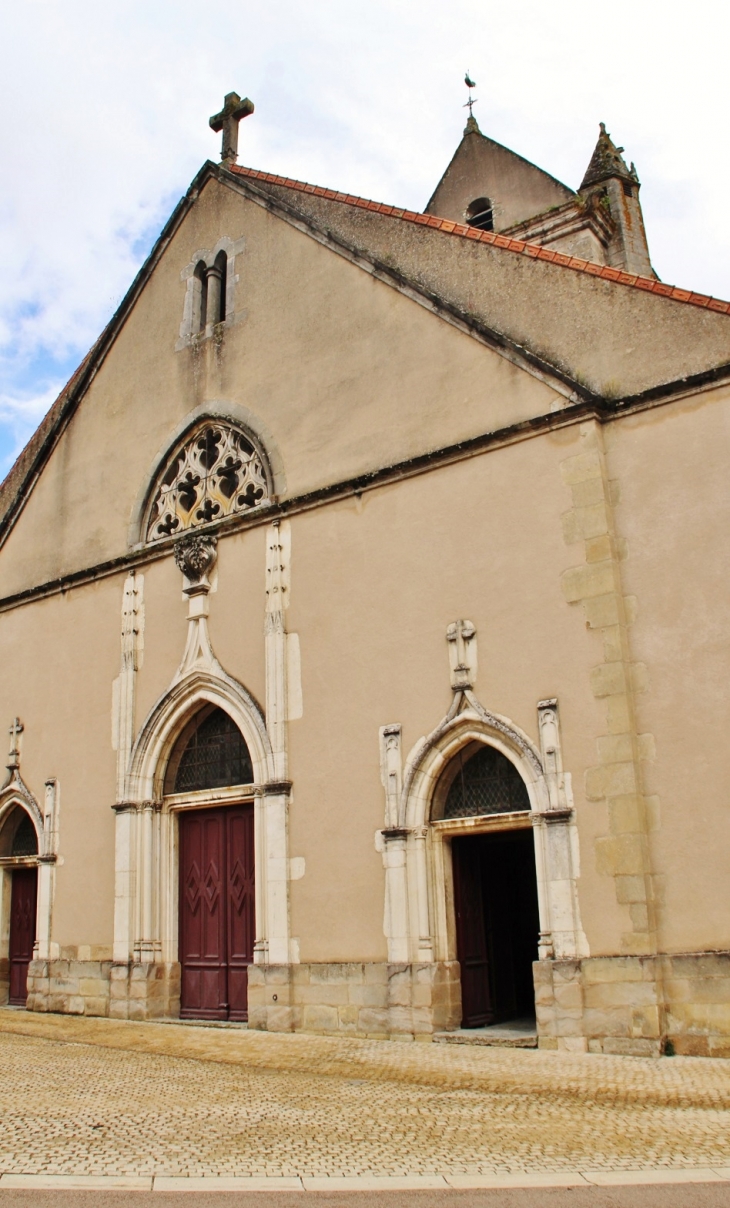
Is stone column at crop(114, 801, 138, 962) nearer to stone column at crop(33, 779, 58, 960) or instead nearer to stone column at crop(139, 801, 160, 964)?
stone column at crop(139, 801, 160, 964)

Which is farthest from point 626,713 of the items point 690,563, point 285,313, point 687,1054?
point 285,313

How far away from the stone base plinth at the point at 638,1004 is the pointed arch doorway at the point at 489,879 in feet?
4.80

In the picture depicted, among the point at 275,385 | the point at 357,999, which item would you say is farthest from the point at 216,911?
the point at 275,385

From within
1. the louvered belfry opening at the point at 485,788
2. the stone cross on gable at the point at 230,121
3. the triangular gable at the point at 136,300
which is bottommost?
the louvered belfry opening at the point at 485,788

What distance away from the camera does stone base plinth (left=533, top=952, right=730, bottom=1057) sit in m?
8.67

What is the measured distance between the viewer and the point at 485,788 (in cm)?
1055

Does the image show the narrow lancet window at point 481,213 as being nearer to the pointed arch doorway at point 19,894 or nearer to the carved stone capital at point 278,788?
the carved stone capital at point 278,788

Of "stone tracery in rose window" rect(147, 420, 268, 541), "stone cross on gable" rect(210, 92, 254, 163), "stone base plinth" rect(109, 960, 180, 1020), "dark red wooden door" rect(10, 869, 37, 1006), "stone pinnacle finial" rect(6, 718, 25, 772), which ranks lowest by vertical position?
"stone base plinth" rect(109, 960, 180, 1020)

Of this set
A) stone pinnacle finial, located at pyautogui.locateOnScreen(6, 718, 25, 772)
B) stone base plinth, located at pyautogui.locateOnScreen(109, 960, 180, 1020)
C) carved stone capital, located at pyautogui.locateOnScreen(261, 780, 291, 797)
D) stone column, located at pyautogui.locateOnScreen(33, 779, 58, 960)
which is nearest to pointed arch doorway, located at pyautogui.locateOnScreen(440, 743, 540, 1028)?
carved stone capital, located at pyautogui.locateOnScreen(261, 780, 291, 797)

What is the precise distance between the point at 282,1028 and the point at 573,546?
18.9ft

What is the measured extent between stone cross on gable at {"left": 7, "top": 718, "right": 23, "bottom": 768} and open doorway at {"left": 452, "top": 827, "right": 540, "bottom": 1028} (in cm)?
706

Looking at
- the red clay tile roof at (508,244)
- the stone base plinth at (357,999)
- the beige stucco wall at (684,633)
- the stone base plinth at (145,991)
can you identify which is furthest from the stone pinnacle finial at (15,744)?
the beige stucco wall at (684,633)

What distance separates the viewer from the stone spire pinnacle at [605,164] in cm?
1895

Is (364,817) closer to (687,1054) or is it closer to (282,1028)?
(282,1028)
